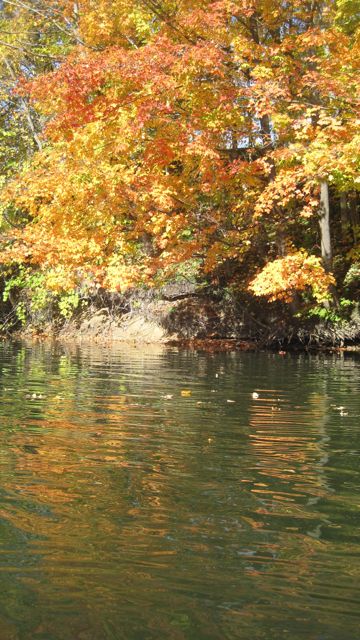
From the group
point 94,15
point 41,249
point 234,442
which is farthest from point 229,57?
point 234,442

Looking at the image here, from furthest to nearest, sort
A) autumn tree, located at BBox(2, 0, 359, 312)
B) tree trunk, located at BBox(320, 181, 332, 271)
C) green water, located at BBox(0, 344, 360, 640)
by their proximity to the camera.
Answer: tree trunk, located at BBox(320, 181, 332, 271) → autumn tree, located at BBox(2, 0, 359, 312) → green water, located at BBox(0, 344, 360, 640)

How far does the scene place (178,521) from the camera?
151 inches

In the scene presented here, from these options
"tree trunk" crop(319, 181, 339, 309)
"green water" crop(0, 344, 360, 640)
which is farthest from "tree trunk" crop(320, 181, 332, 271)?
"green water" crop(0, 344, 360, 640)

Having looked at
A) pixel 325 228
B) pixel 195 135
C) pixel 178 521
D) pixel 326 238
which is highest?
pixel 195 135

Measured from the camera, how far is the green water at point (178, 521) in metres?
2.65

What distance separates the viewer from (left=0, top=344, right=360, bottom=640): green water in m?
2.65

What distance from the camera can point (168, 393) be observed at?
9984mm

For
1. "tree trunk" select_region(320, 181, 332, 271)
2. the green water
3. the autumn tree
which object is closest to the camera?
the green water

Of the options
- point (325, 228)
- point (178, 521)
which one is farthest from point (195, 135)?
point (178, 521)

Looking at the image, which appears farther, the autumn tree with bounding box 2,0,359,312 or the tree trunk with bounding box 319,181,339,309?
the tree trunk with bounding box 319,181,339,309

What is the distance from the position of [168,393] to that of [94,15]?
47.3 feet

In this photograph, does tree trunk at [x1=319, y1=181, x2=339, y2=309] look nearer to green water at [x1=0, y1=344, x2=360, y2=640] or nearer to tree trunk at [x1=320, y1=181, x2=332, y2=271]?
tree trunk at [x1=320, y1=181, x2=332, y2=271]

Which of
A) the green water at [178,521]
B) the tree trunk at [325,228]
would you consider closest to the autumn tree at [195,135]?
the tree trunk at [325,228]

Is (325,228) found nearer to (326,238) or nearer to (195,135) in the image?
(326,238)
